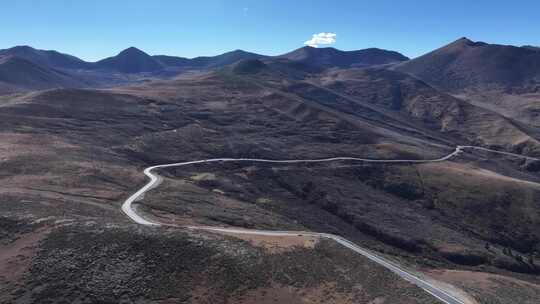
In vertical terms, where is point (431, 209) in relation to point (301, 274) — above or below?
below

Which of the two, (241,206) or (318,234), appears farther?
(241,206)

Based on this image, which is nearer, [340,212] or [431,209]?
[340,212]

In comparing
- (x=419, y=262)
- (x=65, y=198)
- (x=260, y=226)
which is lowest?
(x=419, y=262)

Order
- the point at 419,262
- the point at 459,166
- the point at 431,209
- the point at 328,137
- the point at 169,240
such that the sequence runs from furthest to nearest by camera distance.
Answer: the point at 328,137, the point at 459,166, the point at 431,209, the point at 419,262, the point at 169,240

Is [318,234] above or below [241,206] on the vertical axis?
above

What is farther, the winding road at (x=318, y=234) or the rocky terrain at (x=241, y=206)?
the winding road at (x=318, y=234)

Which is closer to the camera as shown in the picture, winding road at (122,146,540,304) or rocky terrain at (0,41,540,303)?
rocky terrain at (0,41,540,303)

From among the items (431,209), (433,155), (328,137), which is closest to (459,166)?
(433,155)

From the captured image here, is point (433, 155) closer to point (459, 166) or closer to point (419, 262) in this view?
point (459, 166)
